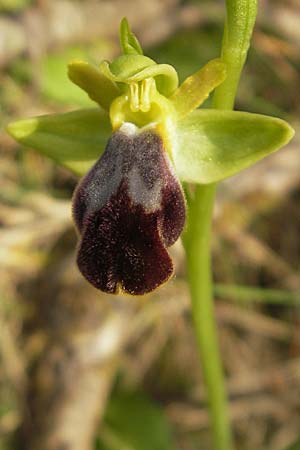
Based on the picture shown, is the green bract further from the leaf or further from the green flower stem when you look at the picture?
the leaf

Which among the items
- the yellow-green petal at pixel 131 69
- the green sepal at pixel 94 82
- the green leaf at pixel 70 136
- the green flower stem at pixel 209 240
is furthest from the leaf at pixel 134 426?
the yellow-green petal at pixel 131 69

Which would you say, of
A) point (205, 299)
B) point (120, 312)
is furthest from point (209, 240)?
point (120, 312)

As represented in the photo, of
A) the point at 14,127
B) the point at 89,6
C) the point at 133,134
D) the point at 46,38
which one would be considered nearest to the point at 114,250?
the point at 133,134

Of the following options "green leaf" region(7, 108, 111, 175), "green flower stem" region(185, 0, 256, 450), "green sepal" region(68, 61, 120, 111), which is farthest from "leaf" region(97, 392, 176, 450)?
"green sepal" region(68, 61, 120, 111)

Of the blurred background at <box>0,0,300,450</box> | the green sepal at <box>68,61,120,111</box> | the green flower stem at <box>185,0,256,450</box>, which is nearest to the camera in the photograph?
the green flower stem at <box>185,0,256,450</box>

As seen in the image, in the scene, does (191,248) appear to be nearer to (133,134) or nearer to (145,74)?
(133,134)

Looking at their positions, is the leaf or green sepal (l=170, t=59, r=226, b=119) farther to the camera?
the leaf

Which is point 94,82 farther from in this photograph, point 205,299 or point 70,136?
point 205,299
